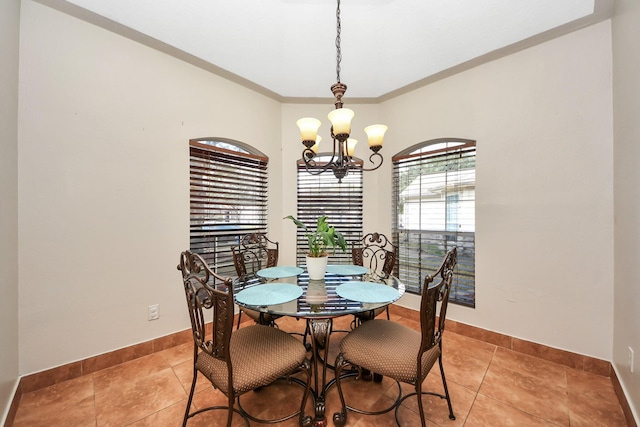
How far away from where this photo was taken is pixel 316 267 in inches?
75.2

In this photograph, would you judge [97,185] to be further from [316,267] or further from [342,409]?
[342,409]

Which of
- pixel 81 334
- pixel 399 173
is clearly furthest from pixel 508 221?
pixel 81 334

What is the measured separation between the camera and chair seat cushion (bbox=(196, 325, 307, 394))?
1200 mm

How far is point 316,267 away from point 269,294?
0.44m

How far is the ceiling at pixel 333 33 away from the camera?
1995mm

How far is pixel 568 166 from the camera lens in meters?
2.02

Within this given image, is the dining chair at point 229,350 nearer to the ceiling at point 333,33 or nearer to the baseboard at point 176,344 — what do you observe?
the baseboard at point 176,344

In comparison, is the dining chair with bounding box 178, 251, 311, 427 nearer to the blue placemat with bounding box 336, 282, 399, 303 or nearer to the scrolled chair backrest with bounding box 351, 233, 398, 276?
the blue placemat with bounding box 336, 282, 399, 303

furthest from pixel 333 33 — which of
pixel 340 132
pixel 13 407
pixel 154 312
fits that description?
pixel 13 407

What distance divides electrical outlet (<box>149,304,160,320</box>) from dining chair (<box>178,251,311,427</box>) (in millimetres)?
1010

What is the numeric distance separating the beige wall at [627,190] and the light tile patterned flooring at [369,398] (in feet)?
1.01

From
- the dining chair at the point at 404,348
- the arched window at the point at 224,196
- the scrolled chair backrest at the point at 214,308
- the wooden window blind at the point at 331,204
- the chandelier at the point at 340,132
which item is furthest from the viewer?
the wooden window blind at the point at 331,204

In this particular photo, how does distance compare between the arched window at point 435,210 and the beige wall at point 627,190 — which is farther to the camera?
the arched window at point 435,210

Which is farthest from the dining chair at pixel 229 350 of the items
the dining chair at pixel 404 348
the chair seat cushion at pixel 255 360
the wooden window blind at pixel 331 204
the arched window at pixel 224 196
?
the wooden window blind at pixel 331 204
